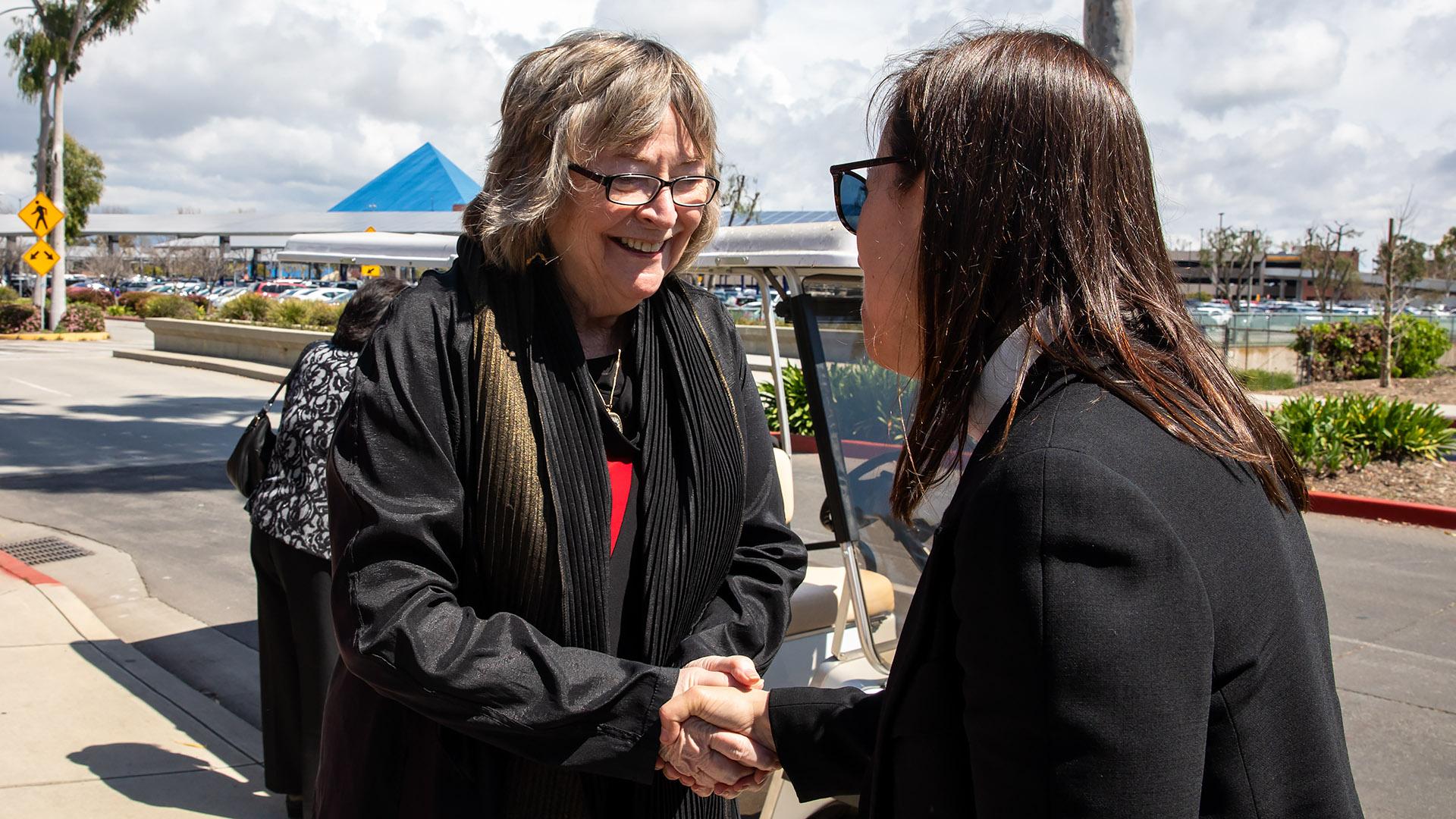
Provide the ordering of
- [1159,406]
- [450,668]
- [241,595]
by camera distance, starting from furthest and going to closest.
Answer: [241,595] < [450,668] < [1159,406]

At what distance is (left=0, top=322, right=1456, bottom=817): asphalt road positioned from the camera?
4.96 metres

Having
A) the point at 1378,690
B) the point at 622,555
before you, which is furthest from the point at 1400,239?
the point at 622,555

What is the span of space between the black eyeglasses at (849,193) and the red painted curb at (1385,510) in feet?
29.9

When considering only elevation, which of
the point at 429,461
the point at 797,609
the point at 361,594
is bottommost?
the point at 797,609

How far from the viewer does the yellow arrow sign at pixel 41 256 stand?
89.0 feet

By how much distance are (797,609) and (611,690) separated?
152 cm

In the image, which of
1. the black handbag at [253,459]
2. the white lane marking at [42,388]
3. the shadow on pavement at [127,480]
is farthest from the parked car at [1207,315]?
the white lane marking at [42,388]

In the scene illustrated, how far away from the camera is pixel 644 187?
2.08m

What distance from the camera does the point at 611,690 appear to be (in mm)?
1762

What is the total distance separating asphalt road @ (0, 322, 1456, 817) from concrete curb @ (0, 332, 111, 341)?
50.9 feet

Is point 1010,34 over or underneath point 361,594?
over

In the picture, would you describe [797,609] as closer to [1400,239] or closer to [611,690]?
[611,690]

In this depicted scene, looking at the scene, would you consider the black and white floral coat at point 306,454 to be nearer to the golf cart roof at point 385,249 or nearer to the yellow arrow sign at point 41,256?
the golf cart roof at point 385,249

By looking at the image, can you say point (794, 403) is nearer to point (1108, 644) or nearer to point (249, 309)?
point (1108, 644)
